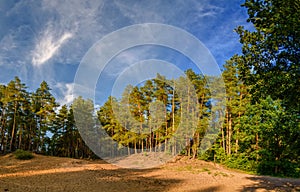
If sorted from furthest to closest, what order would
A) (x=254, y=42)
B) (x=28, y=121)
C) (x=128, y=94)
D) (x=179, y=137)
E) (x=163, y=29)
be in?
1. (x=28, y=121)
2. (x=128, y=94)
3. (x=179, y=137)
4. (x=163, y=29)
5. (x=254, y=42)

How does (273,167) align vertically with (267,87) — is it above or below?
below

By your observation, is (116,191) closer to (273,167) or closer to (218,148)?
(273,167)

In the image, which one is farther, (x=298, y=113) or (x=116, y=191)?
(x=116, y=191)

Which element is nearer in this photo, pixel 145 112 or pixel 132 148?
pixel 145 112

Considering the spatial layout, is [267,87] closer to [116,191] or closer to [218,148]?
[116,191]

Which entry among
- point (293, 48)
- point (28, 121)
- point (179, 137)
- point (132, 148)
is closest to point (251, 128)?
point (179, 137)

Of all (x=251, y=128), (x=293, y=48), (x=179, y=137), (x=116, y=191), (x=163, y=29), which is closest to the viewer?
(x=293, y=48)

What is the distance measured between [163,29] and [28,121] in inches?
1232

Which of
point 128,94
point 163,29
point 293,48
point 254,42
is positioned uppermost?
point 163,29

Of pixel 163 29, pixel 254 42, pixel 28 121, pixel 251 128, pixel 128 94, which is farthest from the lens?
pixel 28 121

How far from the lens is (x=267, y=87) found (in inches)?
274

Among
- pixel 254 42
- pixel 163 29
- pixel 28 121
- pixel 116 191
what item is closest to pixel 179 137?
pixel 163 29

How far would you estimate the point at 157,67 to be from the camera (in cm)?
2581

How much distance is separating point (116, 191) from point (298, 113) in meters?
8.93
